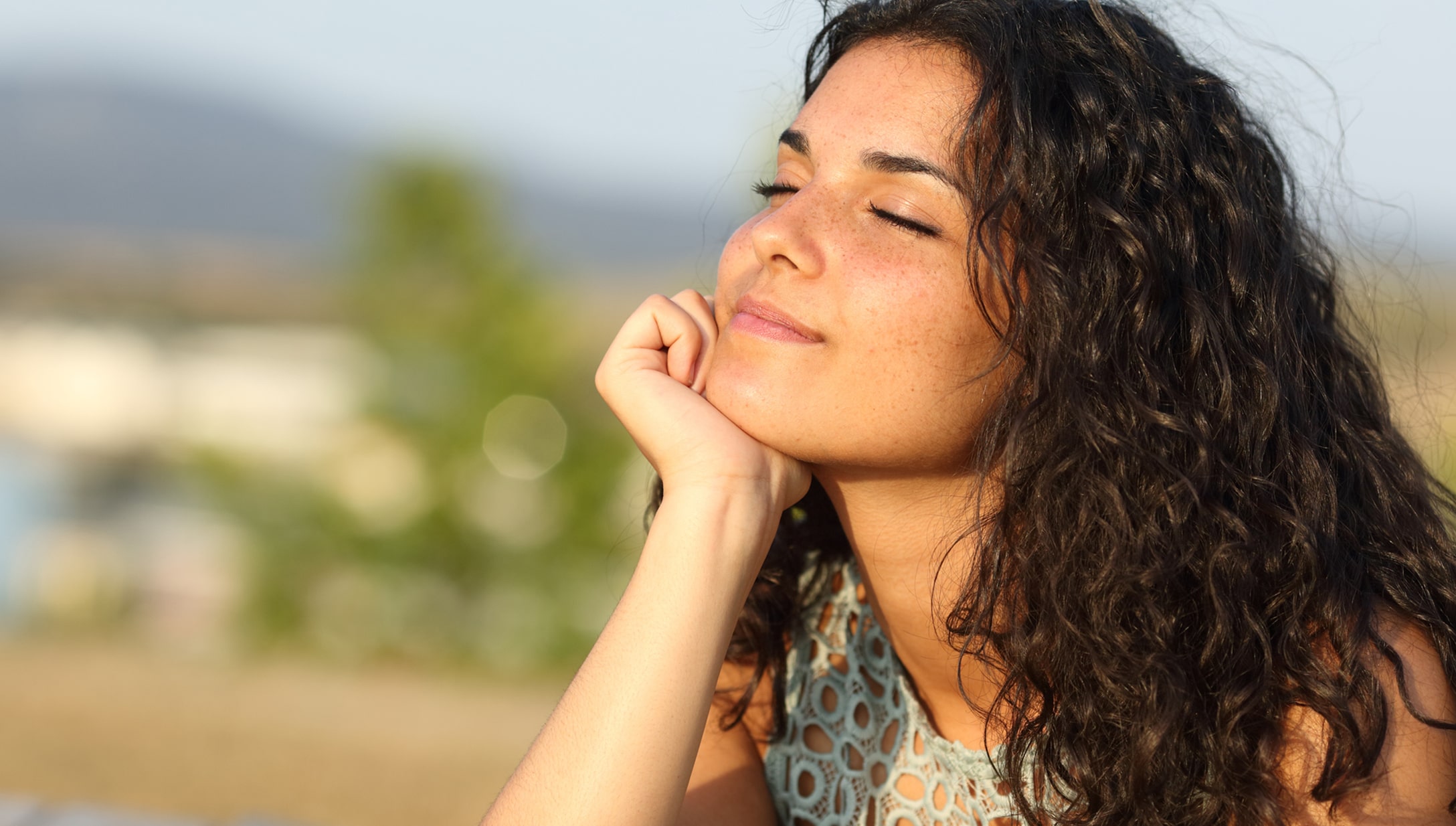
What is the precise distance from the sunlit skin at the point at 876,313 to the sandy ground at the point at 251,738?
314 cm

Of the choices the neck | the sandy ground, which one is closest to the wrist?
the neck

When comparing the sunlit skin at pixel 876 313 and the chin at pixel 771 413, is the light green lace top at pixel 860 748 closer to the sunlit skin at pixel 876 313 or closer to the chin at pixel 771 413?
the sunlit skin at pixel 876 313

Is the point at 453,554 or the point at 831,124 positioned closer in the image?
the point at 831,124

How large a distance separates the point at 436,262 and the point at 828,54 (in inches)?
486

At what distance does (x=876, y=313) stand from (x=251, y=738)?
18.1ft

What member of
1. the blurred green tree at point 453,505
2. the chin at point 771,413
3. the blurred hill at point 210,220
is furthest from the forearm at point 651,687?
the blurred hill at point 210,220

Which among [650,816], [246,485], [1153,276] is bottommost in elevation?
[246,485]

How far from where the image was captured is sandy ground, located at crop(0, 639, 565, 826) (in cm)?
525

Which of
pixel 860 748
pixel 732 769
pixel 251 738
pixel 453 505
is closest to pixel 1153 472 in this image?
pixel 860 748

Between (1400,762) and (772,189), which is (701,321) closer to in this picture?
(772,189)

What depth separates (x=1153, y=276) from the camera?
6.67 ft

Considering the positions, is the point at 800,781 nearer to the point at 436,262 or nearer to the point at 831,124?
the point at 831,124

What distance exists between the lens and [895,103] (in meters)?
2.15

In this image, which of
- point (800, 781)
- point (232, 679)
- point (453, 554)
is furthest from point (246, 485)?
point (800, 781)
